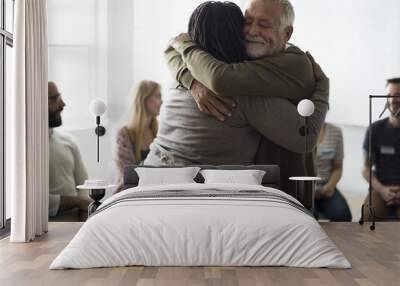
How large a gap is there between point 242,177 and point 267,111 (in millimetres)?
930

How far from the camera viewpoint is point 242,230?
464 centimetres

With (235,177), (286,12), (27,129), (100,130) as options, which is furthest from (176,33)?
(27,129)

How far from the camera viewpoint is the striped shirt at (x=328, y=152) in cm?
739

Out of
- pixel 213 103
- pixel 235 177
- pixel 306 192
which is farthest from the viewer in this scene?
pixel 213 103

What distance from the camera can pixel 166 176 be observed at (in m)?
6.81

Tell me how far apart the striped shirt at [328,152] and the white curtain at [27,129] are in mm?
3197

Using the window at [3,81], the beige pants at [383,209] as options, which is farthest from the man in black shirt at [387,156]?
the window at [3,81]

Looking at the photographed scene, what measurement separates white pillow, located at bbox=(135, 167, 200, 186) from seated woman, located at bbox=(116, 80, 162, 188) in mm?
486

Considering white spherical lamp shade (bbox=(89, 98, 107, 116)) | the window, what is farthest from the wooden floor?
white spherical lamp shade (bbox=(89, 98, 107, 116))

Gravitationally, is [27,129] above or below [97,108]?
below

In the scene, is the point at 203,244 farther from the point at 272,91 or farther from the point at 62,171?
the point at 62,171

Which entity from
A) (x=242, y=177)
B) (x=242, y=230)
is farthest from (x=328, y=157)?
(x=242, y=230)

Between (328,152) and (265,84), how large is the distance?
3.69ft

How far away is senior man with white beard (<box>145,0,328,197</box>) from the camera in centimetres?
718
